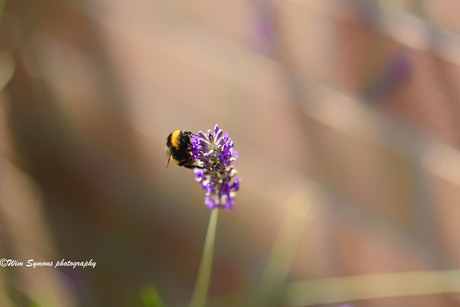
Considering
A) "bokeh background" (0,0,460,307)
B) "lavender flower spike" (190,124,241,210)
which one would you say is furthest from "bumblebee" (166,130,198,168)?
"bokeh background" (0,0,460,307)

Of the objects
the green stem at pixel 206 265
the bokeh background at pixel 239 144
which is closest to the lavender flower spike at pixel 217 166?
the green stem at pixel 206 265

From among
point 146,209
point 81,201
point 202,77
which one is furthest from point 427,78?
point 81,201

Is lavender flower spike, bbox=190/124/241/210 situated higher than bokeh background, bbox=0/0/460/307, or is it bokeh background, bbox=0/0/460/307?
bokeh background, bbox=0/0/460/307

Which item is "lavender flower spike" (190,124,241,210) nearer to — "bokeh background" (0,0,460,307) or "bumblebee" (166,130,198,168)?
"bumblebee" (166,130,198,168)

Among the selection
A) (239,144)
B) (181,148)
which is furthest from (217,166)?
(239,144)

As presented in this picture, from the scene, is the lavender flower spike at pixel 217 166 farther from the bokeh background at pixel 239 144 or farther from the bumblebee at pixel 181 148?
the bokeh background at pixel 239 144

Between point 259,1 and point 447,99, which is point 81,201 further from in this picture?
point 447,99

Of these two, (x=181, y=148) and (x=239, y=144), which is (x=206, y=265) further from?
(x=239, y=144)
